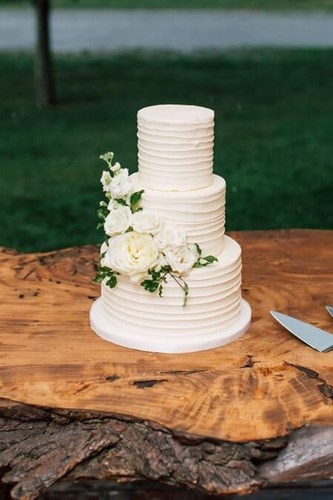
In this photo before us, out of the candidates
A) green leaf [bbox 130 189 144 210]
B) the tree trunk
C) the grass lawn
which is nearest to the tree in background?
the tree trunk

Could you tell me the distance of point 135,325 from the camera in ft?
6.56

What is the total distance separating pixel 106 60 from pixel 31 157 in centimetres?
389

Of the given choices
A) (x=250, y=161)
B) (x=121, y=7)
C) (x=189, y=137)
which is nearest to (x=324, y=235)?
(x=189, y=137)

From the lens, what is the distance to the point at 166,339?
1.98 meters

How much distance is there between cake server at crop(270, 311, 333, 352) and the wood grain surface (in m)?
0.02

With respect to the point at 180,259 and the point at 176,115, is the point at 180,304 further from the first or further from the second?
the point at 176,115

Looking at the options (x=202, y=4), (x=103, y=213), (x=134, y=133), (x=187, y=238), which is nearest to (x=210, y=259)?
(x=187, y=238)

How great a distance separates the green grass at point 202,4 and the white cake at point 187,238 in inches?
519

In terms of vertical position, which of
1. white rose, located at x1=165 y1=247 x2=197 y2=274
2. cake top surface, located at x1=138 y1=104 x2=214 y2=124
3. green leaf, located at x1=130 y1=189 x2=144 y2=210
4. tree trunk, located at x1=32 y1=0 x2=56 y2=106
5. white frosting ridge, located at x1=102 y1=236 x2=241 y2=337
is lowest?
tree trunk, located at x1=32 y1=0 x2=56 y2=106

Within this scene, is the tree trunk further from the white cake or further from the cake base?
the cake base

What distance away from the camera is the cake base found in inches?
77.4

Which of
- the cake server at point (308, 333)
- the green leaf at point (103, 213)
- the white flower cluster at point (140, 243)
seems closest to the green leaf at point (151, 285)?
the white flower cluster at point (140, 243)

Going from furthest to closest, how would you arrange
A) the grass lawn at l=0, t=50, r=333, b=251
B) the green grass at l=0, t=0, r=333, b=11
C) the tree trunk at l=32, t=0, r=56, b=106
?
the green grass at l=0, t=0, r=333, b=11 → the tree trunk at l=32, t=0, r=56, b=106 → the grass lawn at l=0, t=50, r=333, b=251

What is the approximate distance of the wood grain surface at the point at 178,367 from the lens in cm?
171
